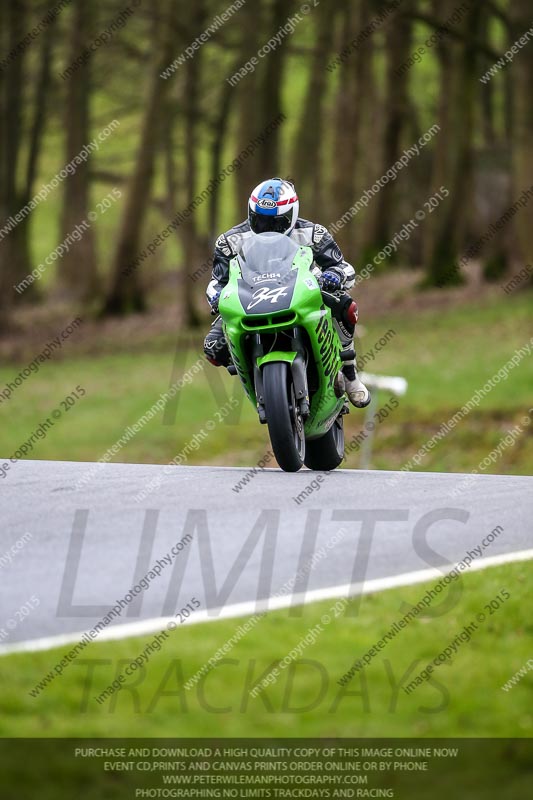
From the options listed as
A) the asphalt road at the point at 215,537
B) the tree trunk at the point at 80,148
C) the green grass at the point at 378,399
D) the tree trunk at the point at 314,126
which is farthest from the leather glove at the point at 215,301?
the tree trunk at the point at 80,148

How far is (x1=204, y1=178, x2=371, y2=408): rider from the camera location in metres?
10.0

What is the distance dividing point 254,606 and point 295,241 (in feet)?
14.4

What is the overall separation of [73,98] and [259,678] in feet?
115

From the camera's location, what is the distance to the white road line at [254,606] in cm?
597

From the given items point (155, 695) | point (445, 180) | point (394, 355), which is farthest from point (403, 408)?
point (155, 695)

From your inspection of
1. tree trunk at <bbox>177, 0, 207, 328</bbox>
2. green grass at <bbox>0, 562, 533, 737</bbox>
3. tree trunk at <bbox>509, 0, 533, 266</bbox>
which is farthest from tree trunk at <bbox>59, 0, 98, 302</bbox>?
green grass at <bbox>0, 562, 533, 737</bbox>

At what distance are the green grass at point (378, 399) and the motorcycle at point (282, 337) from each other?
9.51m

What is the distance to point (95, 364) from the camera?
101 feet

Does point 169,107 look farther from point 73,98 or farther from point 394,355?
point 394,355

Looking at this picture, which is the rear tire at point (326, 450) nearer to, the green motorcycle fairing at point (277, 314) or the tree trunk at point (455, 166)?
the green motorcycle fairing at point (277, 314)

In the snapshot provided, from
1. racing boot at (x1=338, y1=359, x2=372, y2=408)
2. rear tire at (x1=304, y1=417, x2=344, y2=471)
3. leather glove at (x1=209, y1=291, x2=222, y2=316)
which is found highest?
leather glove at (x1=209, y1=291, x2=222, y2=316)

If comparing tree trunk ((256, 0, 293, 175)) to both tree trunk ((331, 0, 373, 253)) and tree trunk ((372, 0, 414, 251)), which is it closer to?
tree trunk ((331, 0, 373, 253))

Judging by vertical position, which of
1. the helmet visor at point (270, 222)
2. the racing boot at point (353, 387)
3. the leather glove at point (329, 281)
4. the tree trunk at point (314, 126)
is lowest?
the tree trunk at point (314, 126)

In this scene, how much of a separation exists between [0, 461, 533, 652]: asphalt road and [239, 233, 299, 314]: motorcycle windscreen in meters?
1.26
